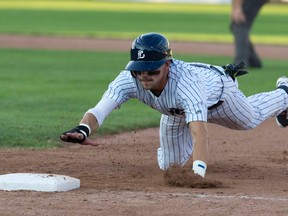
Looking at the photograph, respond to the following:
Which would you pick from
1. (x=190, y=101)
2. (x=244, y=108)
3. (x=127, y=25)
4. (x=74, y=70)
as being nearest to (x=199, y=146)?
(x=190, y=101)

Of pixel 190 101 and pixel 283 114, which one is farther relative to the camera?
pixel 283 114

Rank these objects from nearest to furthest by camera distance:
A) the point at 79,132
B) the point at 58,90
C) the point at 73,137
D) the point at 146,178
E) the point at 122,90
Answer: the point at 73,137 → the point at 79,132 → the point at 122,90 → the point at 146,178 → the point at 58,90

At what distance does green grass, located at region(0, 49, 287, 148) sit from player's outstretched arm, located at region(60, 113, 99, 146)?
7.31 ft

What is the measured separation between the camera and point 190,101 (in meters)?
6.50

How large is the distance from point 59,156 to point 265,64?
1295 centimetres

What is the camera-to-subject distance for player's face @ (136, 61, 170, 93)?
650cm

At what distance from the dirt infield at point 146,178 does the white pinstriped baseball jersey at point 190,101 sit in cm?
30

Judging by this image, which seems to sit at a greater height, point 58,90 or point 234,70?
point 234,70

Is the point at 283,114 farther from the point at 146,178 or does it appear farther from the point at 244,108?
the point at 146,178

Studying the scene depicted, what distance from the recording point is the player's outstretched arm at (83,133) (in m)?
6.23

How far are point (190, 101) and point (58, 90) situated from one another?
308 inches

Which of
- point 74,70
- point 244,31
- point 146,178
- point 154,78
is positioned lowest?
point 146,178

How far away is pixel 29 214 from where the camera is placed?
17.6ft

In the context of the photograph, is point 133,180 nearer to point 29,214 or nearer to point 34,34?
point 29,214
